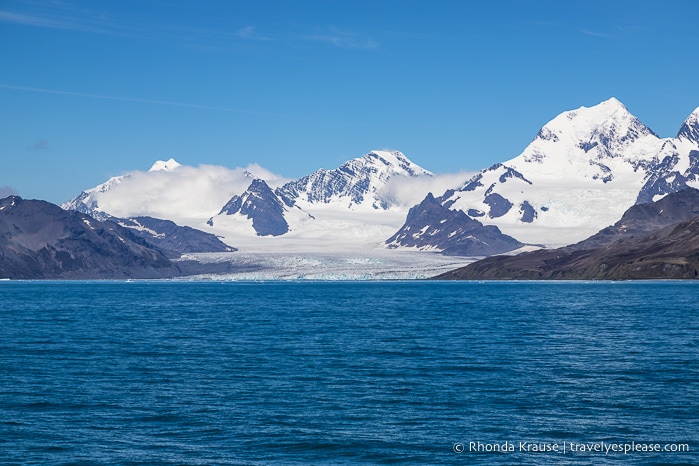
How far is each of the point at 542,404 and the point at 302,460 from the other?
49.9ft

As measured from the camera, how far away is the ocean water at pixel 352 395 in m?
39.0

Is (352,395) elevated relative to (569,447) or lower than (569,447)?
elevated

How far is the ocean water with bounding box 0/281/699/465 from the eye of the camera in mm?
39031

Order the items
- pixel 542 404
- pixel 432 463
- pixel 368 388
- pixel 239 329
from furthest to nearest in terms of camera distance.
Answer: pixel 239 329
pixel 368 388
pixel 542 404
pixel 432 463

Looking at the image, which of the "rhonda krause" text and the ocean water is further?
the ocean water

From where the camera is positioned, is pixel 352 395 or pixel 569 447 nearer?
pixel 569 447

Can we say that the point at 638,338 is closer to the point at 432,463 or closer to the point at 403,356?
the point at 403,356

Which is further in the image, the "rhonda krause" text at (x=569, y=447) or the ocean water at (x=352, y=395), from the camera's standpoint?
the ocean water at (x=352, y=395)

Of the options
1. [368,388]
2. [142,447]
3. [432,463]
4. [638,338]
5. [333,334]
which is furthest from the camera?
[333,334]

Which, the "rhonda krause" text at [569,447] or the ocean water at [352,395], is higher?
the ocean water at [352,395]

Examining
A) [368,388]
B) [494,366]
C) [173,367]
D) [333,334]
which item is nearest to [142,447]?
[368,388]

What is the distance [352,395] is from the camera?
5128cm

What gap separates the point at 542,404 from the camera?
4797cm

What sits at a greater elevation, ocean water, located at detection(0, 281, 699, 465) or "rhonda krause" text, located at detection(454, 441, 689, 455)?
ocean water, located at detection(0, 281, 699, 465)
